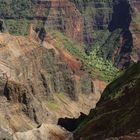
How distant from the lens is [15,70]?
653 feet

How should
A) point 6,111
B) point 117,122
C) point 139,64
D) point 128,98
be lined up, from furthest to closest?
point 6,111, point 139,64, point 128,98, point 117,122

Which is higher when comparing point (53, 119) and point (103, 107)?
point (103, 107)

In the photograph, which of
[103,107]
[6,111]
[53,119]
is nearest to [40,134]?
[103,107]

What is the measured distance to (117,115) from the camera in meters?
111

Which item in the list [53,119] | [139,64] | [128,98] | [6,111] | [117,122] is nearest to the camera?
[117,122]

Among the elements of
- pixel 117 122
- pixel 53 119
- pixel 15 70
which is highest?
pixel 117 122

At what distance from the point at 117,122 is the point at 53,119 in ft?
287

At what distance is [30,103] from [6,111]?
11.9 metres

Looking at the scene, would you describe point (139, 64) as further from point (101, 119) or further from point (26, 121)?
point (26, 121)

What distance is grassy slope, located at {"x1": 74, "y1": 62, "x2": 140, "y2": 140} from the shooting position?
10150 cm

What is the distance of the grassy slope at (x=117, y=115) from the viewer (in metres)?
102

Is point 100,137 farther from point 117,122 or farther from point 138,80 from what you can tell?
point 138,80

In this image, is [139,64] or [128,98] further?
[139,64]

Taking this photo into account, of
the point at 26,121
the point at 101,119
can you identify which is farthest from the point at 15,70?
the point at 101,119
